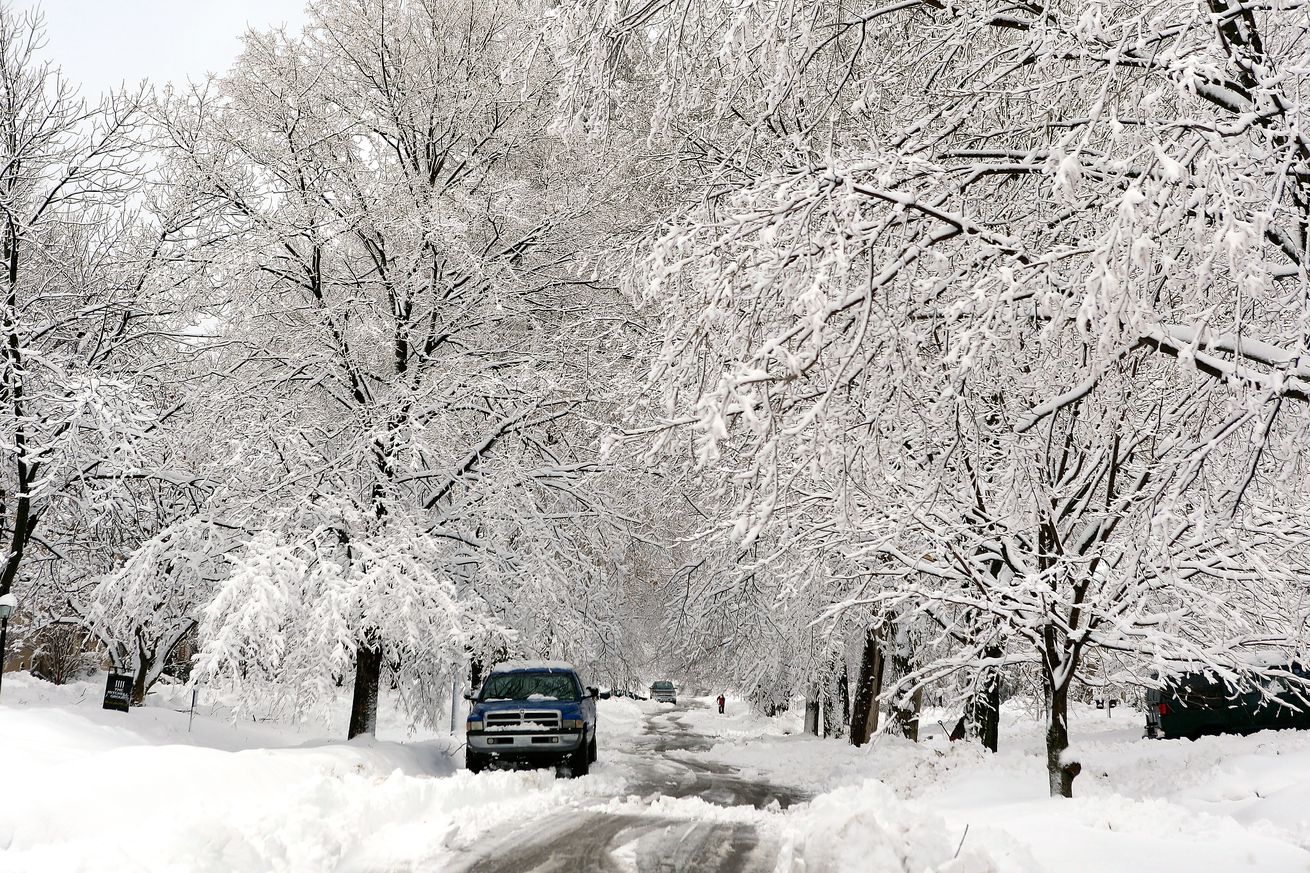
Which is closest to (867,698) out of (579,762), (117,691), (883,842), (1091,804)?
(579,762)

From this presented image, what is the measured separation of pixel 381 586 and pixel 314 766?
2.35m

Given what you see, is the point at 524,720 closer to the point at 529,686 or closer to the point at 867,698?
the point at 529,686

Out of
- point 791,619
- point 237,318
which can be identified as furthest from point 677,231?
point 791,619

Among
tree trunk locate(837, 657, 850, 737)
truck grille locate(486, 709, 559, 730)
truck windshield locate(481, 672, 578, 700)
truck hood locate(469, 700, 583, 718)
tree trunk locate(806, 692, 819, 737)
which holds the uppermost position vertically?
truck windshield locate(481, 672, 578, 700)

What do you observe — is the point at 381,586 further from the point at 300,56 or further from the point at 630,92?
the point at 300,56

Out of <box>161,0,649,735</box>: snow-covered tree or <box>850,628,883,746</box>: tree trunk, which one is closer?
<box>161,0,649,735</box>: snow-covered tree

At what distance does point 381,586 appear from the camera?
11.3 meters

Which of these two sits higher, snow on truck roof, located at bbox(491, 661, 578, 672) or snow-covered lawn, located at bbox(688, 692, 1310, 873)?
snow on truck roof, located at bbox(491, 661, 578, 672)

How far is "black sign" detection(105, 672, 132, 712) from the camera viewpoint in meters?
12.2

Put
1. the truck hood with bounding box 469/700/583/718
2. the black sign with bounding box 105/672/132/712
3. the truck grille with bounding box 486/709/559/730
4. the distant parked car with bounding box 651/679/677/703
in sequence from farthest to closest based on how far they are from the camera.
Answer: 1. the distant parked car with bounding box 651/679/677/703
2. the truck hood with bounding box 469/700/583/718
3. the truck grille with bounding box 486/709/559/730
4. the black sign with bounding box 105/672/132/712

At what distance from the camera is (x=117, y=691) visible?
12.3 meters

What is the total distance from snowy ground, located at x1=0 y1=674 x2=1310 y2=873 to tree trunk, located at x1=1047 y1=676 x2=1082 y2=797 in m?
0.38

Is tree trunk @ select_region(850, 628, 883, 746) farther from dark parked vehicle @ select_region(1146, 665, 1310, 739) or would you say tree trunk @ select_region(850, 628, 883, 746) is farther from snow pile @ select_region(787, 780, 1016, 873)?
snow pile @ select_region(787, 780, 1016, 873)

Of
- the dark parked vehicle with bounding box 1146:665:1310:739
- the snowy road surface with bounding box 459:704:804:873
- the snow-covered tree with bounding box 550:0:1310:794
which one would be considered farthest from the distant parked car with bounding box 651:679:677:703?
the snow-covered tree with bounding box 550:0:1310:794
